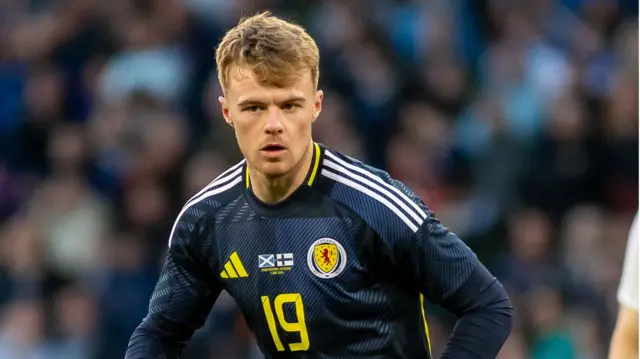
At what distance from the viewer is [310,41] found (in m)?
4.08

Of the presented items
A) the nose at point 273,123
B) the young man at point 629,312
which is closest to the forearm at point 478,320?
the young man at point 629,312

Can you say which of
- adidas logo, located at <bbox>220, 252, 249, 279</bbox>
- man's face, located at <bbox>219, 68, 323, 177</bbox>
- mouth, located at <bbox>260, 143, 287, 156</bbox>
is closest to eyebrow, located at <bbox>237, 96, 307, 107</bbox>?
man's face, located at <bbox>219, 68, 323, 177</bbox>

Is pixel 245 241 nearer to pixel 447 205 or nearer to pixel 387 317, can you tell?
pixel 387 317

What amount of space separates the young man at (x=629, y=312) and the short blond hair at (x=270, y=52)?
1100 mm

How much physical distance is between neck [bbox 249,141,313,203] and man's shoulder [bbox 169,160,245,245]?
96mm

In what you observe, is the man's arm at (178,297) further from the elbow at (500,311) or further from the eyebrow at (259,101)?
the elbow at (500,311)

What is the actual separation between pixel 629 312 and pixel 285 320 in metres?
1.06

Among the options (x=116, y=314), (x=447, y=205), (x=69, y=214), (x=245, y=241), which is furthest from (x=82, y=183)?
(x=245, y=241)

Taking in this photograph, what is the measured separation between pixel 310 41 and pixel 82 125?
5.58m

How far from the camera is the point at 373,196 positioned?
4.00 metres

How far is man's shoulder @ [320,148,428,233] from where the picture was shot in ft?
12.9

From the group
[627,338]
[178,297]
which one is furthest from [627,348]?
[178,297]

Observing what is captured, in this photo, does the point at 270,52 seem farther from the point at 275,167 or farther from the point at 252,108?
the point at 275,167

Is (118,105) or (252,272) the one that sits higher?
(118,105)
